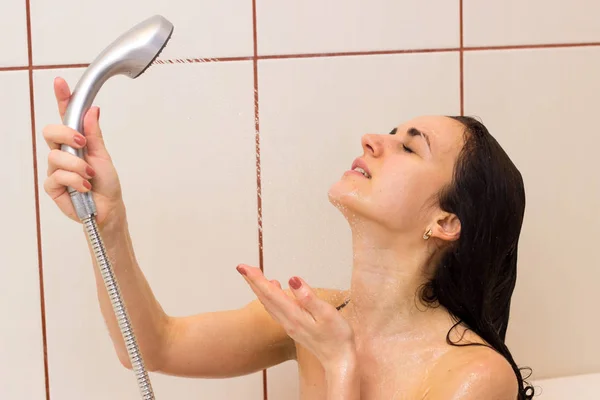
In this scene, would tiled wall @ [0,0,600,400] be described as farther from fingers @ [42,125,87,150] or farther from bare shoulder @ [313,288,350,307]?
fingers @ [42,125,87,150]

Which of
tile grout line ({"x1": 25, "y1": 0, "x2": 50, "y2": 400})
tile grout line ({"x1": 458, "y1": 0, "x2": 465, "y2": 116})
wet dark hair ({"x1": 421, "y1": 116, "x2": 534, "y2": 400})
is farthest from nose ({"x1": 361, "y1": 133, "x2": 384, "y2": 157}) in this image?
tile grout line ({"x1": 25, "y1": 0, "x2": 50, "y2": 400})

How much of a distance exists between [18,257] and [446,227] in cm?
69

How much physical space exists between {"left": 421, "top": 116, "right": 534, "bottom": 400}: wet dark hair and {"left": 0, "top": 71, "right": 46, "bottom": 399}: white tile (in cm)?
64

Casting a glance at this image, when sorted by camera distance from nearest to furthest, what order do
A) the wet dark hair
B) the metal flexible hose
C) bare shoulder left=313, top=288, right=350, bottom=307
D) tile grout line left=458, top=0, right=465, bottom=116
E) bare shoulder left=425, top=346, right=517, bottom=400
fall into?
the metal flexible hose
bare shoulder left=425, top=346, right=517, bottom=400
the wet dark hair
bare shoulder left=313, top=288, right=350, bottom=307
tile grout line left=458, top=0, right=465, bottom=116

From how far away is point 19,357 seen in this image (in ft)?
4.20

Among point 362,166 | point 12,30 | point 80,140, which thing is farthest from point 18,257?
point 362,166

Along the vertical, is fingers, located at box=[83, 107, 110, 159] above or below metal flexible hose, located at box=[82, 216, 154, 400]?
above

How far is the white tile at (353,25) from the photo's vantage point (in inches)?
50.8

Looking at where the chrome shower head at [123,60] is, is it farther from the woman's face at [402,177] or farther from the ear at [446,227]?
the ear at [446,227]

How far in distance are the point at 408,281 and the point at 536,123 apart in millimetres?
485

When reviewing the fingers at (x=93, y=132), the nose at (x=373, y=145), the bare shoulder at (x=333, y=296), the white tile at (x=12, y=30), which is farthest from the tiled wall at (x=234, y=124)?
the fingers at (x=93, y=132)

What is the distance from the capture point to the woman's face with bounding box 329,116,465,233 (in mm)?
1050

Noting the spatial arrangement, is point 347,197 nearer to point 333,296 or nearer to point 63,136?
point 333,296

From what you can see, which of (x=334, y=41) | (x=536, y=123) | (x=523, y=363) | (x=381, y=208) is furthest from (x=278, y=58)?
(x=523, y=363)
